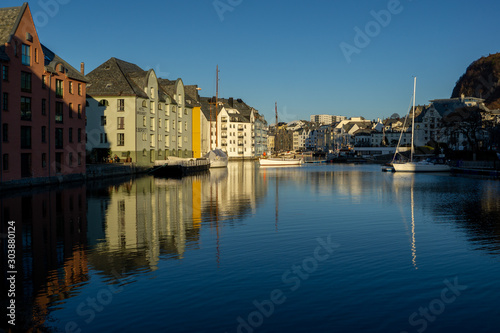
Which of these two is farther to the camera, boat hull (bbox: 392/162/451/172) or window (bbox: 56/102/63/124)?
boat hull (bbox: 392/162/451/172)

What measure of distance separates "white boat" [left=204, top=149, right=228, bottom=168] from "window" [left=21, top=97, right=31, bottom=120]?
57811mm

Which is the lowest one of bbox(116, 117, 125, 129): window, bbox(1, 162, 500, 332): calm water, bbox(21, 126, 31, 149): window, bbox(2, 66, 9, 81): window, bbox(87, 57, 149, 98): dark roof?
bbox(1, 162, 500, 332): calm water

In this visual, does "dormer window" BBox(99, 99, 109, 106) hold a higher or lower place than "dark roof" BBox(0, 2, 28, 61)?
lower

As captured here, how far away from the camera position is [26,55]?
4962 centimetres

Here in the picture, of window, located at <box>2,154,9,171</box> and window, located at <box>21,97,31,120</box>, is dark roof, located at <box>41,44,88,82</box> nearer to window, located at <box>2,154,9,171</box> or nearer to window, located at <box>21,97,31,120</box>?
window, located at <box>21,97,31,120</box>

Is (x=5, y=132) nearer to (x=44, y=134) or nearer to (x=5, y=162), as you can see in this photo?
(x=5, y=162)

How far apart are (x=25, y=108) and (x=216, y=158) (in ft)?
201

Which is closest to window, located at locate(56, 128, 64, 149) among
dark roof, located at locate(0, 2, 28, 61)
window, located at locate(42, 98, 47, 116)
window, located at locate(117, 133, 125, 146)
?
window, located at locate(42, 98, 47, 116)

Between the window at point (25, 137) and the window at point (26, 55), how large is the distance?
6.89 meters

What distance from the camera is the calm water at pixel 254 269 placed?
12.6 m

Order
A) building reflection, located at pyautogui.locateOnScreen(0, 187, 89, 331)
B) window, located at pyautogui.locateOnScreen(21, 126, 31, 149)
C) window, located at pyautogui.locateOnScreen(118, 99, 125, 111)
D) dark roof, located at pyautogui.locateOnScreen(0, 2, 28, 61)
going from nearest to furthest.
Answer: building reflection, located at pyautogui.locateOnScreen(0, 187, 89, 331)
dark roof, located at pyautogui.locateOnScreen(0, 2, 28, 61)
window, located at pyautogui.locateOnScreen(21, 126, 31, 149)
window, located at pyautogui.locateOnScreen(118, 99, 125, 111)

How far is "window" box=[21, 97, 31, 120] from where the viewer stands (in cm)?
4903

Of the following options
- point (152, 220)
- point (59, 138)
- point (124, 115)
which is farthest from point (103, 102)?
point (152, 220)

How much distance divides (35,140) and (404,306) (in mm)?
47304
